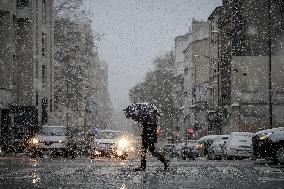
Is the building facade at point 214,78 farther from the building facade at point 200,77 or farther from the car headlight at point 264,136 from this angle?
the car headlight at point 264,136

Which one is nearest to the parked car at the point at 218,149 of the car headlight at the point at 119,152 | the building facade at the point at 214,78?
the car headlight at the point at 119,152

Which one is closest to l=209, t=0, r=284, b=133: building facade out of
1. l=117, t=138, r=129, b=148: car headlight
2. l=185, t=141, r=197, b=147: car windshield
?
l=185, t=141, r=197, b=147: car windshield

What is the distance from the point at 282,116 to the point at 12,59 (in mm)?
24449

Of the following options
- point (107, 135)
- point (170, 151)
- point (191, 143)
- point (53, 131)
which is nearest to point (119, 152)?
point (107, 135)

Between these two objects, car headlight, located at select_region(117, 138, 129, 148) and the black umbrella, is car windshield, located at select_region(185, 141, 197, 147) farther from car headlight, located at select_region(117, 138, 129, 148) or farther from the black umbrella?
the black umbrella

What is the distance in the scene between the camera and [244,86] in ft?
→ 208

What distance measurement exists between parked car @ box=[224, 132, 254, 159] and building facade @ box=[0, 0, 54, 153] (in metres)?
18.5

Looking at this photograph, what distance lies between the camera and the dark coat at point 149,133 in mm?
18562

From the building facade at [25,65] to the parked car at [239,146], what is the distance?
18.5 metres

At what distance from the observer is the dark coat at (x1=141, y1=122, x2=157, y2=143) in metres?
18.6

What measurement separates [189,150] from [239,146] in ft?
48.7

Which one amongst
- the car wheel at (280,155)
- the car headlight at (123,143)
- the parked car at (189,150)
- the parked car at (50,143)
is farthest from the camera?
the parked car at (189,150)

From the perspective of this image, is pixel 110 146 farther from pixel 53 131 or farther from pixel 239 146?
pixel 239 146

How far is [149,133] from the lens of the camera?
18.6 m
